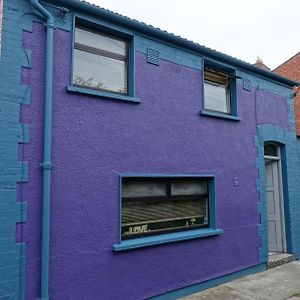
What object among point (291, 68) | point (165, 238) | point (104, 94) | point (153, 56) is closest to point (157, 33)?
point (153, 56)

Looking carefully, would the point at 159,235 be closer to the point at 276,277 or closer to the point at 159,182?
the point at 159,182

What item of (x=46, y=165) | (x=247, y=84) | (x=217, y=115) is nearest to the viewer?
(x=46, y=165)

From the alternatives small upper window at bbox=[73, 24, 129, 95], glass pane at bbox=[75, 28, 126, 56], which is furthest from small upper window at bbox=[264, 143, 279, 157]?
glass pane at bbox=[75, 28, 126, 56]

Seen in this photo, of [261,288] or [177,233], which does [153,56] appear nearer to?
[177,233]

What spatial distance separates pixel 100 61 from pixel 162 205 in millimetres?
2840

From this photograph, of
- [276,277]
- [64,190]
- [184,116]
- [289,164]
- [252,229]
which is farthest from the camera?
[289,164]

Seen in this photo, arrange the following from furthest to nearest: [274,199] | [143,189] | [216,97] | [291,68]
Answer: [291,68] → [274,199] → [216,97] → [143,189]

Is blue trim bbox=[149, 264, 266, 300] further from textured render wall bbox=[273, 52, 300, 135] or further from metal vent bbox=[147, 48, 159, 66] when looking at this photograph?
textured render wall bbox=[273, 52, 300, 135]

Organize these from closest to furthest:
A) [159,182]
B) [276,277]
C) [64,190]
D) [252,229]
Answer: [64,190]
[159,182]
[276,277]
[252,229]

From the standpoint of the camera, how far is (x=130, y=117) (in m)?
5.85

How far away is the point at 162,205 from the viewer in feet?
Result: 20.7

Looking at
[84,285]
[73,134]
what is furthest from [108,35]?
[84,285]

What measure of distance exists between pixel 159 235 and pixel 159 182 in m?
0.97

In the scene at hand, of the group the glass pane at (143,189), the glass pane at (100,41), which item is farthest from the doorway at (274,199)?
the glass pane at (100,41)
